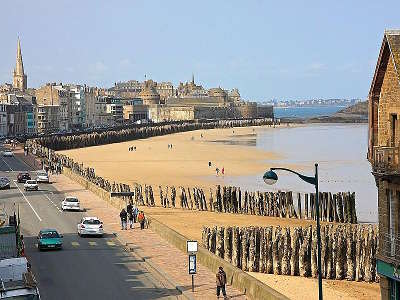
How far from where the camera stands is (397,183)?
87.5 ft

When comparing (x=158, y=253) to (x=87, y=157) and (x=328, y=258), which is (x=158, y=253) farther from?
(x=87, y=157)

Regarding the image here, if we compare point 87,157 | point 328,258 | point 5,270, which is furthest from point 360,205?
point 87,157

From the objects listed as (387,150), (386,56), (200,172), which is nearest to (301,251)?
(387,150)

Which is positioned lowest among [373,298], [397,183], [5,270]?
[373,298]

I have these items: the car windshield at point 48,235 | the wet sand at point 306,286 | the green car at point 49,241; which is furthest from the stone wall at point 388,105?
the car windshield at point 48,235

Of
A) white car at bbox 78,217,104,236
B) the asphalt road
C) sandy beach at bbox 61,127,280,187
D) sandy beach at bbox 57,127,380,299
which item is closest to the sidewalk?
the asphalt road

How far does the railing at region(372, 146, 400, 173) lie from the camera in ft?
86.4

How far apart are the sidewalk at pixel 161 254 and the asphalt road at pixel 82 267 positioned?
68cm

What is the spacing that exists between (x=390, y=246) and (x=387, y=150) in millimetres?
3406

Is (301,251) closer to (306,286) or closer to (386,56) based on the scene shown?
(306,286)

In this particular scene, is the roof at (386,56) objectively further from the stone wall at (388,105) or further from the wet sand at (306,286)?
the wet sand at (306,286)

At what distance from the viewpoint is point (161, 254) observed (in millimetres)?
39469

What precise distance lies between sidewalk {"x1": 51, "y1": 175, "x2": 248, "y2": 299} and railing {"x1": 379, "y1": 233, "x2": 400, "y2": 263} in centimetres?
552

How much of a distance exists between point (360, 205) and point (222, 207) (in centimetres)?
1248
